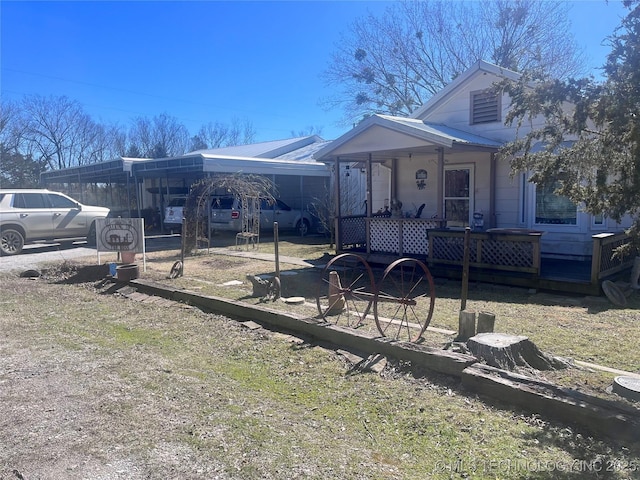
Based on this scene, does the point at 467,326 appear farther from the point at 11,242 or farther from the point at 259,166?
the point at 259,166

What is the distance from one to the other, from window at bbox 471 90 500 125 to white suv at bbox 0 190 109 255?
11551 mm

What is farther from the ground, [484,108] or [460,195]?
[484,108]

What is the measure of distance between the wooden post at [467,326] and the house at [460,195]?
382cm

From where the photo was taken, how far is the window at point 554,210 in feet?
36.0

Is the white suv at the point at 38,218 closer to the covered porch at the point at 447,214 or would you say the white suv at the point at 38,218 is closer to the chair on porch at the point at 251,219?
the chair on porch at the point at 251,219

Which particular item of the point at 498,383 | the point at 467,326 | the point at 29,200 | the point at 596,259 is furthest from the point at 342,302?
the point at 29,200

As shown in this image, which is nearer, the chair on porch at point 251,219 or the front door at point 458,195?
the front door at point 458,195

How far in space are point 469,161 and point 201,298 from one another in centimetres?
787

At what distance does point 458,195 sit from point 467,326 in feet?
26.1

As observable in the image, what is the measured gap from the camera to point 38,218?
14945mm

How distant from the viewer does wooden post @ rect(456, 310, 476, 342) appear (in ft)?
17.9

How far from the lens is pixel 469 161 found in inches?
492

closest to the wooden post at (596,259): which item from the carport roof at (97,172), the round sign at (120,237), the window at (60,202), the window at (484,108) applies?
the window at (484,108)

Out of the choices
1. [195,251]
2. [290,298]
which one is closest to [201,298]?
[290,298]
